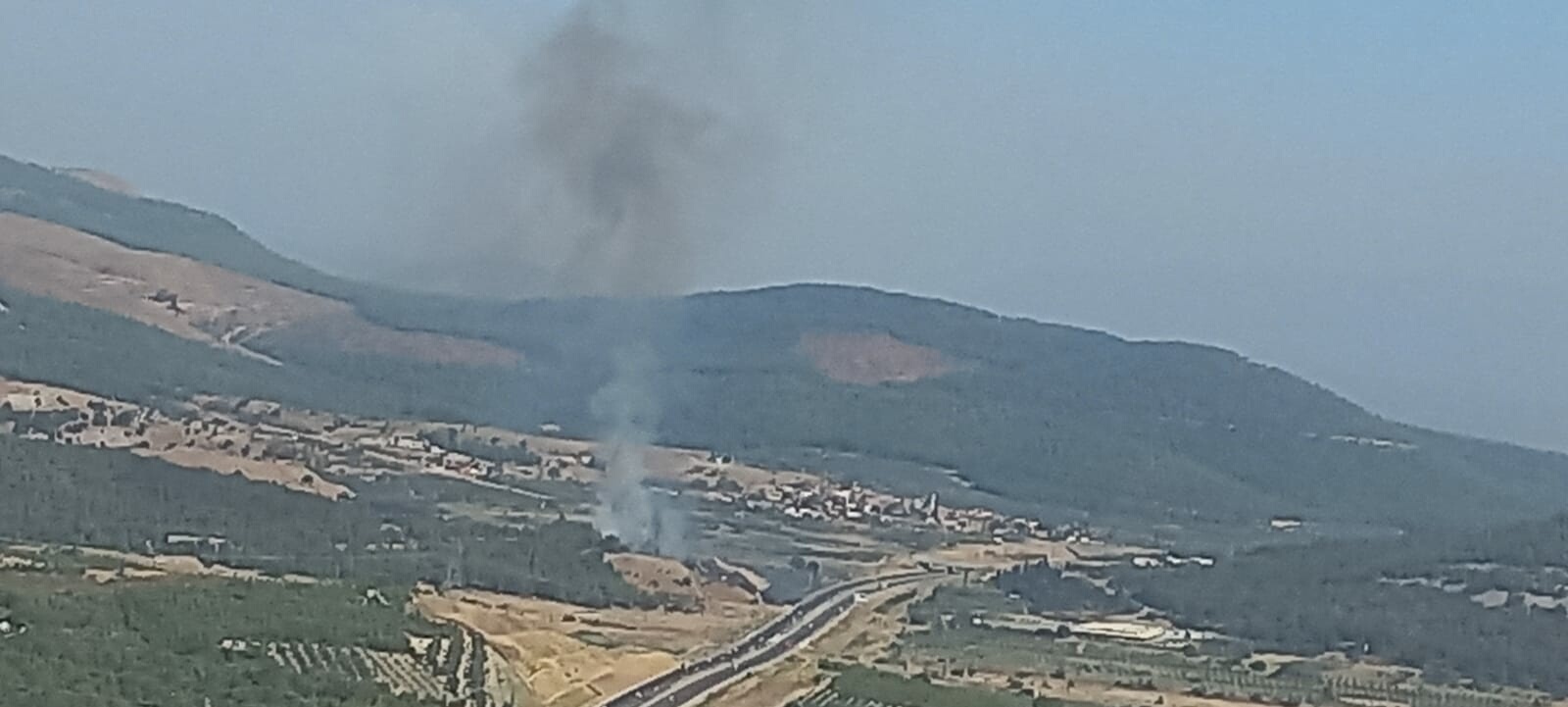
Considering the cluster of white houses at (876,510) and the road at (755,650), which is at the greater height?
the cluster of white houses at (876,510)

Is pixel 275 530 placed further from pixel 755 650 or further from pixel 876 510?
pixel 876 510

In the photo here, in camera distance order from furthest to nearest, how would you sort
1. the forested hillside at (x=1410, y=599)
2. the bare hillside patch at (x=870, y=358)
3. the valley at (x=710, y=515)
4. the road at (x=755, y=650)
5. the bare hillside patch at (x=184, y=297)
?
the bare hillside patch at (x=870, y=358) < the bare hillside patch at (x=184, y=297) < the forested hillside at (x=1410, y=599) < the road at (x=755, y=650) < the valley at (x=710, y=515)

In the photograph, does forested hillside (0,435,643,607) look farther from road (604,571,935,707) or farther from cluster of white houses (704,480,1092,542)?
cluster of white houses (704,480,1092,542)

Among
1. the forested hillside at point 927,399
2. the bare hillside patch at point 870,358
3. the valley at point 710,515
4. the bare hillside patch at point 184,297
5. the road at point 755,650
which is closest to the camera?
the valley at point 710,515

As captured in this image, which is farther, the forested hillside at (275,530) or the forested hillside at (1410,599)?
the forested hillside at (275,530)

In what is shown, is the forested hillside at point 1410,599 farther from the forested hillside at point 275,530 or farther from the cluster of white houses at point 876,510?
the forested hillside at point 275,530

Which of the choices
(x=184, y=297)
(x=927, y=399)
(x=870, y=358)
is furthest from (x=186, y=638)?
(x=870, y=358)

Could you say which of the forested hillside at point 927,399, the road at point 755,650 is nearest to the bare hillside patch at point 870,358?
the forested hillside at point 927,399
